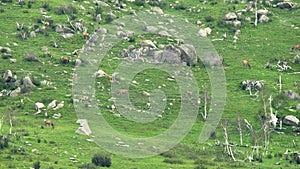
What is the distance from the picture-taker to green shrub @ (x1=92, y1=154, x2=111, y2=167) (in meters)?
65.1

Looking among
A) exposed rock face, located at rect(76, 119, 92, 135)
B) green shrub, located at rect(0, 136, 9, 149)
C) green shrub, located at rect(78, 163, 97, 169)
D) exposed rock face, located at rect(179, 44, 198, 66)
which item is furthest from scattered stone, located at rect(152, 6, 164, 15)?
green shrub, located at rect(78, 163, 97, 169)

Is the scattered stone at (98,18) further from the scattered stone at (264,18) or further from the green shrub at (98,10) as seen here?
the scattered stone at (264,18)

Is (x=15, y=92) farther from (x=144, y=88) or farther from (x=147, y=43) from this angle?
(x=147, y=43)

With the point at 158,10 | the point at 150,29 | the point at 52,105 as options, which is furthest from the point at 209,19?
the point at 52,105

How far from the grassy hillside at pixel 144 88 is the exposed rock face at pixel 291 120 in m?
0.53

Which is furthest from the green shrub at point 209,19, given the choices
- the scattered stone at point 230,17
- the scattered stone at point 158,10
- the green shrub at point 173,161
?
the green shrub at point 173,161

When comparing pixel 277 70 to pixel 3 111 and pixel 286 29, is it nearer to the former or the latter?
pixel 286 29

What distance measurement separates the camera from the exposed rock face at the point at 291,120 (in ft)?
255

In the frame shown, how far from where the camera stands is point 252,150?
7312 centimetres

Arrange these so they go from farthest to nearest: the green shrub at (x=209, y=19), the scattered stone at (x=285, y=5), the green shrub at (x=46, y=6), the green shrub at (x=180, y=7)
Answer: the green shrub at (x=180, y=7), the scattered stone at (x=285, y=5), the green shrub at (x=209, y=19), the green shrub at (x=46, y=6)

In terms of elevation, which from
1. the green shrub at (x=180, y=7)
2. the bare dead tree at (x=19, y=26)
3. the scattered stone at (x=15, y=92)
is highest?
the bare dead tree at (x=19, y=26)

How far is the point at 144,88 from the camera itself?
8325 centimetres

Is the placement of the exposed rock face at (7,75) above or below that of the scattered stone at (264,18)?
above

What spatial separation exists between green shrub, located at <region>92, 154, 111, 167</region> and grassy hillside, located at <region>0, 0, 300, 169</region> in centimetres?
45
